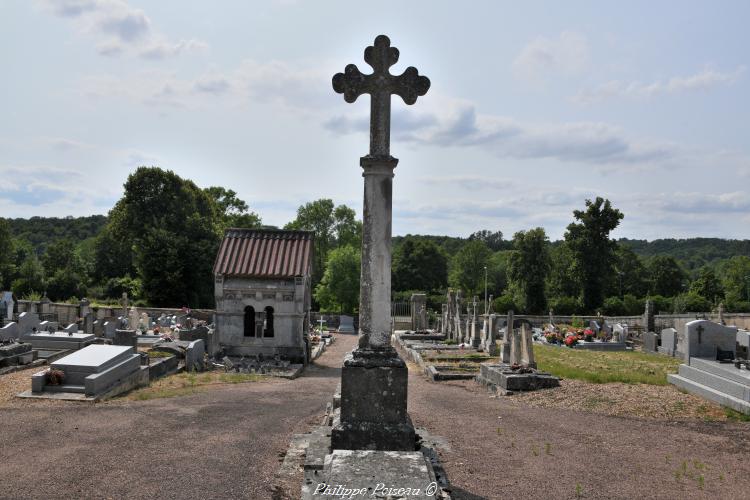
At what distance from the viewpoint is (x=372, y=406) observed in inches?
305

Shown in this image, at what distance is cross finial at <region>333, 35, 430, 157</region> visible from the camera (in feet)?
27.1

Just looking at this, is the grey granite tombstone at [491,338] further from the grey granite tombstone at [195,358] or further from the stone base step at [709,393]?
the grey granite tombstone at [195,358]

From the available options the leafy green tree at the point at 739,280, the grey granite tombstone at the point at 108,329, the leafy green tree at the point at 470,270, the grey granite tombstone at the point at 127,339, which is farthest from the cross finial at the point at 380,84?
the leafy green tree at the point at 470,270

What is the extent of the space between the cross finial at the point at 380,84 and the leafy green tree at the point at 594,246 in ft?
157

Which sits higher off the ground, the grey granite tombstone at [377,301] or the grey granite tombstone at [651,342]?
the grey granite tombstone at [377,301]

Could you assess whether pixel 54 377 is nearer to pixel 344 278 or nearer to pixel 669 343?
pixel 669 343

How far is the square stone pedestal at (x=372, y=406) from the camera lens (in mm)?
7605

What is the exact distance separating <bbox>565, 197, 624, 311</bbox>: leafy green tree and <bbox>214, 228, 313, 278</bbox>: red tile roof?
36.0m

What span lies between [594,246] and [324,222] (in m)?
28.0

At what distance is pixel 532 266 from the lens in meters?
58.2

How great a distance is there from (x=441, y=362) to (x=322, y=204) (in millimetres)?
46487

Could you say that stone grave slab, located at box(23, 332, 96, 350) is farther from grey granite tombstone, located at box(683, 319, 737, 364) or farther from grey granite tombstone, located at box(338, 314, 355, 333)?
grey granite tombstone, located at box(338, 314, 355, 333)

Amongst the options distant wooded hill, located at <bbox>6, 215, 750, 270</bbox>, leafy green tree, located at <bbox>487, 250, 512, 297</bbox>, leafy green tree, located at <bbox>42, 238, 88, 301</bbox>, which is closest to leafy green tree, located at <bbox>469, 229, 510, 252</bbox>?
distant wooded hill, located at <bbox>6, 215, 750, 270</bbox>

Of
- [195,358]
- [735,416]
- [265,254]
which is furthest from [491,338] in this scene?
[735,416]
